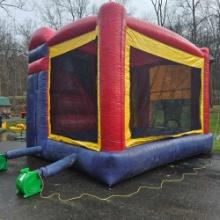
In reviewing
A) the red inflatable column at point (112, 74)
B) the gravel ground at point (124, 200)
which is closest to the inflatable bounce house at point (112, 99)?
the red inflatable column at point (112, 74)

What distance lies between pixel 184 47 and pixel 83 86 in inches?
79.1

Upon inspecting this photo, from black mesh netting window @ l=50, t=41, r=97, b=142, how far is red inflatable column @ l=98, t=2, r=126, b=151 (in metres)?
0.97

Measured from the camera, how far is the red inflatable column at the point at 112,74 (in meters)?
4.45

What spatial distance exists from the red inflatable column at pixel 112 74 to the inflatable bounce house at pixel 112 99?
0.01 meters

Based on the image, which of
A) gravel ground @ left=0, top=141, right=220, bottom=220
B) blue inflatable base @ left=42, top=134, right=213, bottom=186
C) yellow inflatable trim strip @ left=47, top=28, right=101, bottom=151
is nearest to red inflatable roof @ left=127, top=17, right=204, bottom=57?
yellow inflatable trim strip @ left=47, top=28, right=101, bottom=151

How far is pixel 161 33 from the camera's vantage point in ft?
17.4

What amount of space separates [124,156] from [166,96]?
217 cm

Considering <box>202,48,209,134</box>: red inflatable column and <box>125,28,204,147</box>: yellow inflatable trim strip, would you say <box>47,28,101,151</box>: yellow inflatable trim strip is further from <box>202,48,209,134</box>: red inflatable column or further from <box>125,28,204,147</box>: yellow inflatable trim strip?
<box>202,48,209,134</box>: red inflatable column

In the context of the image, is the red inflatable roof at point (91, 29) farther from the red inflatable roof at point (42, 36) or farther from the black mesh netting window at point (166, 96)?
the black mesh netting window at point (166, 96)

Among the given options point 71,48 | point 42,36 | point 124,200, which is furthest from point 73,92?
point 124,200

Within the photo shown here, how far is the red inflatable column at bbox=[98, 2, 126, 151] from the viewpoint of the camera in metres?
4.45

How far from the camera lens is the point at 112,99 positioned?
443 centimetres

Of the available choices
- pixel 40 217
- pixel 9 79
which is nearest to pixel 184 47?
pixel 40 217

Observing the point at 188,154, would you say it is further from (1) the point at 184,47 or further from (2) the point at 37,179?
(2) the point at 37,179
